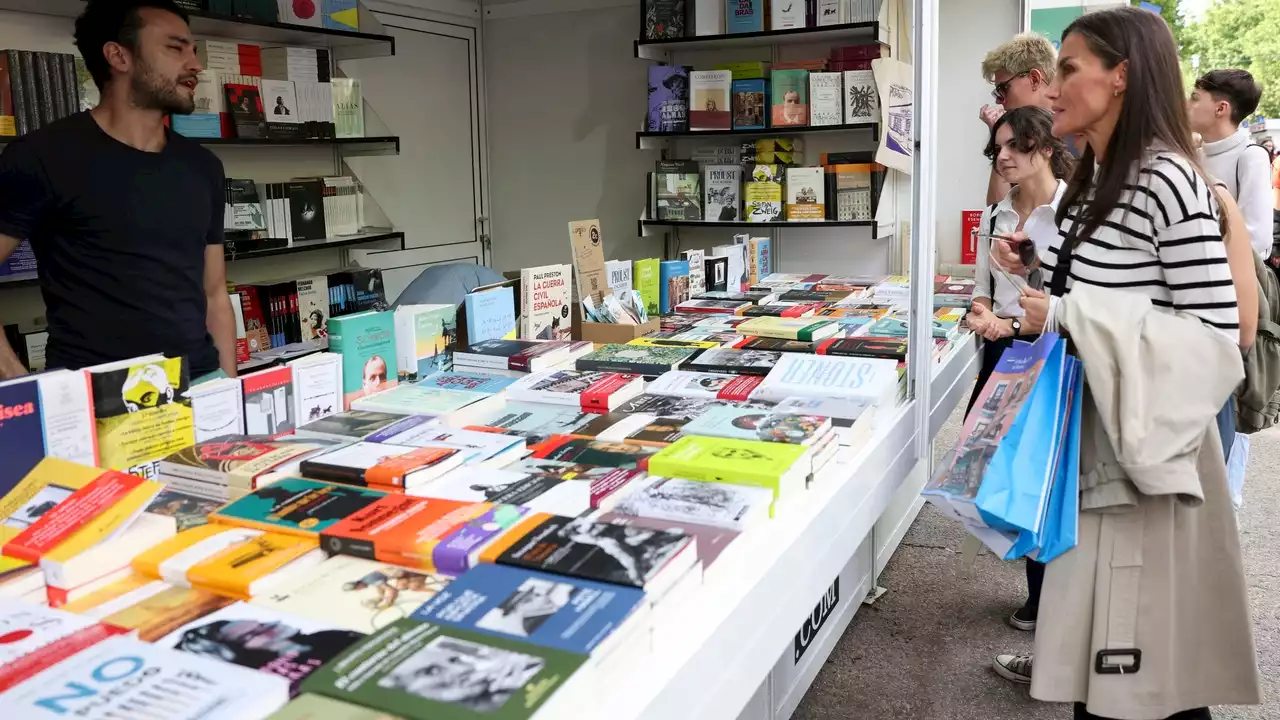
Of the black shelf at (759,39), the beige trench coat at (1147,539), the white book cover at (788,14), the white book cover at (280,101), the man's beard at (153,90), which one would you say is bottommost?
the beige trench coat at (1147,539)

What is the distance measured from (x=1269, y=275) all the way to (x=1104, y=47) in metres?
1.06

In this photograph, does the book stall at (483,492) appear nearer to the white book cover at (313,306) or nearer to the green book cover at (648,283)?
the green book cover at (648,283)

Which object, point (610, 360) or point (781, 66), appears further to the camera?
point (781, 66)

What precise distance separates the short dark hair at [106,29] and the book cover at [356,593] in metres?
1.99

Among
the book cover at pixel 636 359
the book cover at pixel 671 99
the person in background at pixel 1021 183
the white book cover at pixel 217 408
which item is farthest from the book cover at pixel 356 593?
the book cover at pixel 671 99

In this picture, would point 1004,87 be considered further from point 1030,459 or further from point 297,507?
point 297,507

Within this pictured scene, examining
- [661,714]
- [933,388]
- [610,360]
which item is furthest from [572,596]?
[933,388]

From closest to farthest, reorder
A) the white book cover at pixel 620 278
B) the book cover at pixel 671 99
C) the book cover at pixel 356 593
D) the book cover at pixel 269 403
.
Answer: the book cover at pixel 356 593, the book cover at pixel 269 403, the white book cover at pixel 620 278, the book cover at pixel 671 99

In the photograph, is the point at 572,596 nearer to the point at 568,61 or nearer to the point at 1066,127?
the point at 1066,127

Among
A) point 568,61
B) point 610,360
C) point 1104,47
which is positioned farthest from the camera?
point 568,61

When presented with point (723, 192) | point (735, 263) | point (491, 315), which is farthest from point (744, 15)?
point (491, 315)

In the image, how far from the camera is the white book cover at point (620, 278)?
3208 mm

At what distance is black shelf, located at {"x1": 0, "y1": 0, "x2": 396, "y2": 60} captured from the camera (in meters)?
3.90

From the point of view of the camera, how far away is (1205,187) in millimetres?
A: 1616
